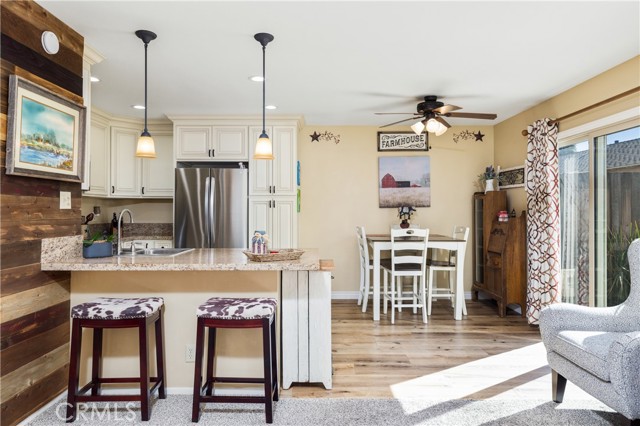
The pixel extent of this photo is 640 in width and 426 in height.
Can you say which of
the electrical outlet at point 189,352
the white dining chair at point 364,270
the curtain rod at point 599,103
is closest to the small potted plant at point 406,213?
the white dining chair at point 364,270

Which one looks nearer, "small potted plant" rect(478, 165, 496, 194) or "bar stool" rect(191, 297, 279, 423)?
"bar stool" rect(191, 297, 279, 423)

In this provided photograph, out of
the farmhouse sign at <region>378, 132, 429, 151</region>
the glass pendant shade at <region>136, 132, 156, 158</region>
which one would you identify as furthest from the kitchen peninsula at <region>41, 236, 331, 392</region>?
the farmhouse sign at <region>378, 132, 429, 151</region>

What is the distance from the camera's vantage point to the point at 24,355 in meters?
2.21

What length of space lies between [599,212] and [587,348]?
196 cm

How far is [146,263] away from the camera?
228 centimetres

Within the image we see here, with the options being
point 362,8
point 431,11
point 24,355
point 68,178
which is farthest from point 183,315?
point 431,11

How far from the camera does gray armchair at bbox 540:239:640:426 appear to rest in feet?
6.35

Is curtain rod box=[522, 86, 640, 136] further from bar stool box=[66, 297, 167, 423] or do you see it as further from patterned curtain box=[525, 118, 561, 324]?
bar stool box=[66, 297, 167, 423]

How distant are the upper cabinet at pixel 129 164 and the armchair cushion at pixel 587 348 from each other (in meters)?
4.47

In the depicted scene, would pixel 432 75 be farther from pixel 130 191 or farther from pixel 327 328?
pixel 130 191

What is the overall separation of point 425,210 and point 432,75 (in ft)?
7.86

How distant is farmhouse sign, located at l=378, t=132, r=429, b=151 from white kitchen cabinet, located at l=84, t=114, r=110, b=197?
11.6ft

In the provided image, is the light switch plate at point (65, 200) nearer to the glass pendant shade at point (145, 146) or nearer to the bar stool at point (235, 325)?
the glass pendant shade at point (145, 146)

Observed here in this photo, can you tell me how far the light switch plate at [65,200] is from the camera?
99.4 inches
